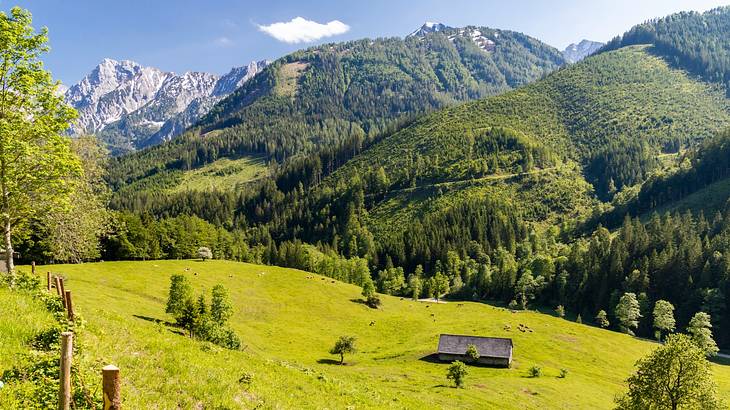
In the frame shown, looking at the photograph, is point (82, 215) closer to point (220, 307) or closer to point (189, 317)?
point (189, 317)

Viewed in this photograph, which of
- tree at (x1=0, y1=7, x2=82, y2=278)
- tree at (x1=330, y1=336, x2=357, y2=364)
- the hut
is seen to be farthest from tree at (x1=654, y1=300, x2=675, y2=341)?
tree at (x1=0, y1=7, x2=82, y2=278)

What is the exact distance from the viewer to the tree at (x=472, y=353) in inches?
3095

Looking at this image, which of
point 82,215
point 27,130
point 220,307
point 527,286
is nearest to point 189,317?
point 220,307

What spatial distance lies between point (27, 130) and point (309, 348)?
66.6 metres

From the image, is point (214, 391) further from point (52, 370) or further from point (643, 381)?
point (643, 381)

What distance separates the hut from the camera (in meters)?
78.1

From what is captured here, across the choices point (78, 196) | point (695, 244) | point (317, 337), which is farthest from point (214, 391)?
point (695, 244)

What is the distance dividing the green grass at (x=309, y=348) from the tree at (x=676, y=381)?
15.5 metres

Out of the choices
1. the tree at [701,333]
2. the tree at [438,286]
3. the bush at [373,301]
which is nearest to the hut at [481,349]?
the bush at [373,301]

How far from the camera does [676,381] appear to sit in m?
42.1

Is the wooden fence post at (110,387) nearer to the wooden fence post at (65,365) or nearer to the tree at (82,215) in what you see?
the wooden fence post at (65,365)

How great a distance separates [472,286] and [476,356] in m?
95.0

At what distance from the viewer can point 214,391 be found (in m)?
17.8

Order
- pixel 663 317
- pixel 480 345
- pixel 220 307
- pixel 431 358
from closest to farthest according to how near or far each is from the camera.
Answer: pixel 220 307 → pixel 480 345 → pixel 431 358 → pixel 663 317
